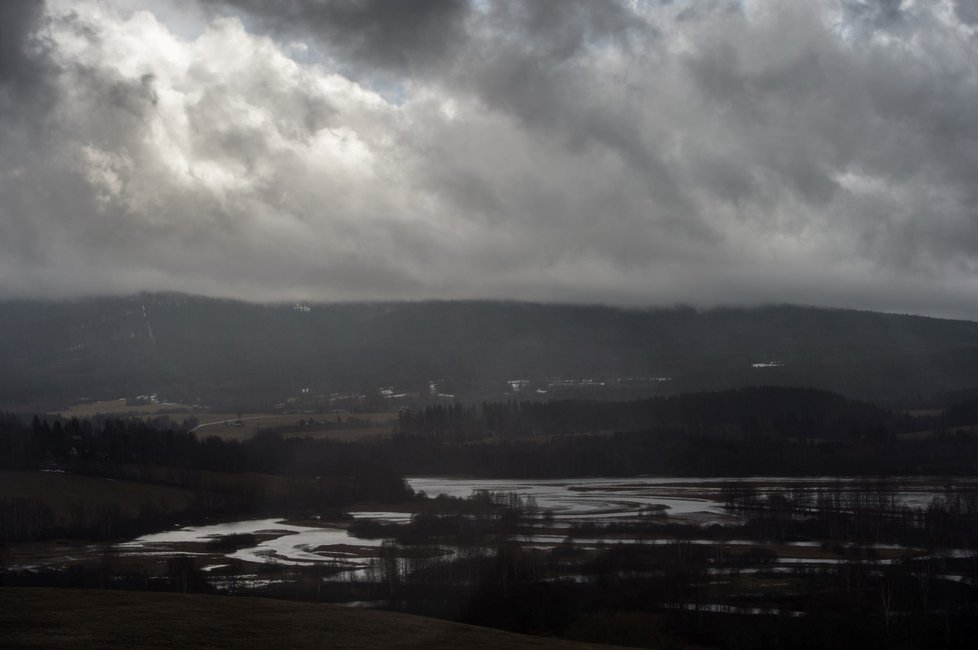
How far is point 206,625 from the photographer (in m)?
35.0

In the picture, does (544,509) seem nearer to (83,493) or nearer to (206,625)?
(83,493)

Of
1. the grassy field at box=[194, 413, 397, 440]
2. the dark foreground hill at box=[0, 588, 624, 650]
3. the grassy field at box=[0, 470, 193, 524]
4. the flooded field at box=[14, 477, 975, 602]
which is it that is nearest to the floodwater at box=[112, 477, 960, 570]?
the flooded field at box=[14, 477, 975, 602]

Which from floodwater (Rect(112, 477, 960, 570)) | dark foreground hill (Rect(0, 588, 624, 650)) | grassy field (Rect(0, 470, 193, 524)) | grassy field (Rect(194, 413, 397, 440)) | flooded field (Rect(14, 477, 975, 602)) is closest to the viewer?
dark foreground hill (Rect(0, 588, 624, 650))

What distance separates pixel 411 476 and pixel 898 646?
9857 centimetres

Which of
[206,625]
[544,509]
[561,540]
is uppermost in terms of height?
[206,625]

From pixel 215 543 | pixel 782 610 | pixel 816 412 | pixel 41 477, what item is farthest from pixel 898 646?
pixel 816 412

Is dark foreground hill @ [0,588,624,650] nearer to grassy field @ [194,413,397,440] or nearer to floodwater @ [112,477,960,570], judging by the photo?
floodwater @ [112,477,960,570]

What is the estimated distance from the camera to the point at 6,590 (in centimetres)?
4053

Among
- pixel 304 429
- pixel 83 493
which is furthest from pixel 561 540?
pixel 304 429

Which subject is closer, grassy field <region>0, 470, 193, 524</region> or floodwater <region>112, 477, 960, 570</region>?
floodwater <region>112, 477, 960, 570</region>

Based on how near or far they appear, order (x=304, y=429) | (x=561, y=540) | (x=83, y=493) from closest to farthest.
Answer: (x=561, y=540), (x=83, y=493), (x=304, y=429)

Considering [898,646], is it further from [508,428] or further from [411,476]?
[508,428]

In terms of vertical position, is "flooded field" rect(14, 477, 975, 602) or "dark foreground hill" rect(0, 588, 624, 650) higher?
"dark foreground hill" rect(0, 588, 624, 650)

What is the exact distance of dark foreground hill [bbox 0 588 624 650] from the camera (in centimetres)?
3170
